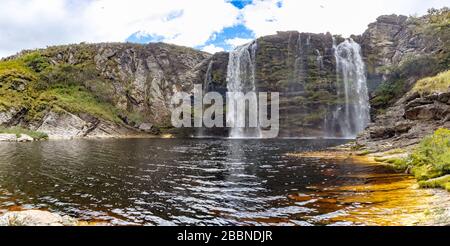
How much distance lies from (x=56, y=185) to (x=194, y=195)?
8293 mm

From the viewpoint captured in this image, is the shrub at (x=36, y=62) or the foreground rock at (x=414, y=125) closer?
the foreground rock at (x=414, y=125)

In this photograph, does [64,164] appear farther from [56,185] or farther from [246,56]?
[246,56]

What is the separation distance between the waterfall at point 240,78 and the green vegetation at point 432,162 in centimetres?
6028

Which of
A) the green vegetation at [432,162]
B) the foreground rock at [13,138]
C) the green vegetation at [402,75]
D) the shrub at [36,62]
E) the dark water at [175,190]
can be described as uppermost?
the shrub at [36,62]

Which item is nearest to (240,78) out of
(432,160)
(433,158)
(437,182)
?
(433,158)

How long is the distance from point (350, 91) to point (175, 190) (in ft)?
229

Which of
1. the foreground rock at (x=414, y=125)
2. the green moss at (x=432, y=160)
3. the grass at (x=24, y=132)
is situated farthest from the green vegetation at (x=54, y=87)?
the green moss at (x=432, y=160)

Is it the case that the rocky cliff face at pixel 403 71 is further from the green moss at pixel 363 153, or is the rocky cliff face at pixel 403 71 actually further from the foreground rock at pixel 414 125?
the green moss at pixel 363 153

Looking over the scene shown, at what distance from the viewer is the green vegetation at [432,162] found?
16.4 metres

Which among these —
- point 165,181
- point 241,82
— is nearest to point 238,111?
point 241,82

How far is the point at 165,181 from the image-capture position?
70.9ft

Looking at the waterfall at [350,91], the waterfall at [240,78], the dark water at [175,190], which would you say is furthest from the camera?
the waterfall at [240,78]

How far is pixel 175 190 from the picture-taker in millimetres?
18812

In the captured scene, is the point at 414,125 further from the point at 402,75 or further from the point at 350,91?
the point at 350,91
